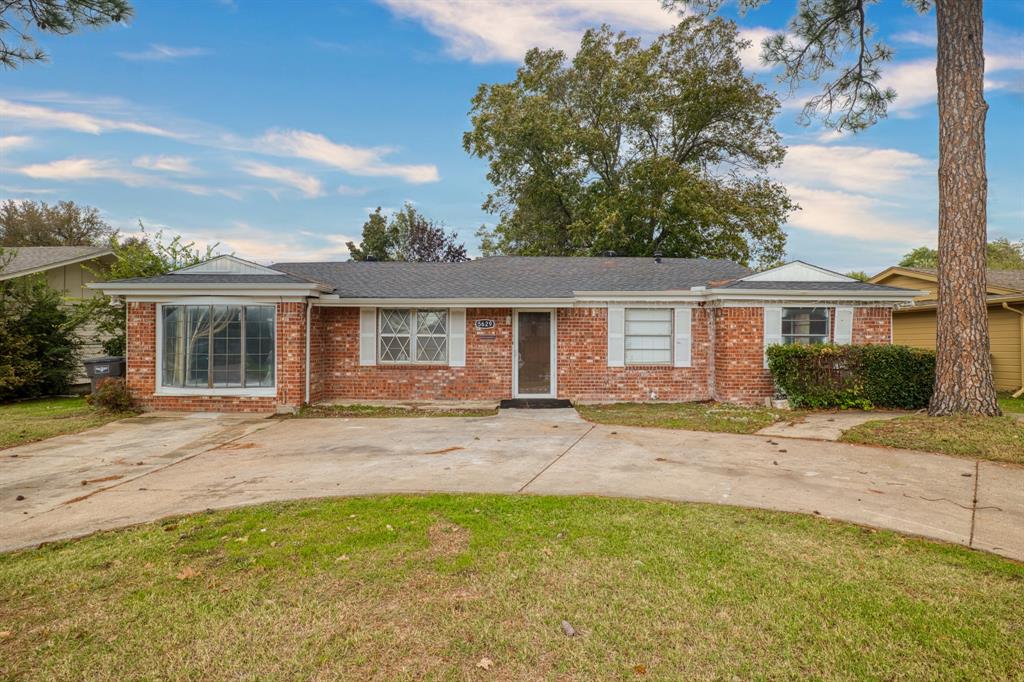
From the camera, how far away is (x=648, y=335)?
39.3ft

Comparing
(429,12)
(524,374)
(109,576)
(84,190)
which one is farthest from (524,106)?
(109,576)

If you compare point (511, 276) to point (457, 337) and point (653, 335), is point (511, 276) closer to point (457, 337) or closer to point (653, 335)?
point (457, 337)

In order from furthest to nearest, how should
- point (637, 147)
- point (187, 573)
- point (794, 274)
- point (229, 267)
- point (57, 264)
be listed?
point (637, 147)
point (57, 264)
point (794, 274)
point (229, 267)
point (187, 573)

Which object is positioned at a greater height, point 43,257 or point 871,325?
point 43,257

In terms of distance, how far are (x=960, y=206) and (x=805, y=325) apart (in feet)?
11.1

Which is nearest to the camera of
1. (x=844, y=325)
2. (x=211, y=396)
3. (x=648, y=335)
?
(x=211, y=396)

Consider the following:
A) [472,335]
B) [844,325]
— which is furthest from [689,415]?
[472,335]

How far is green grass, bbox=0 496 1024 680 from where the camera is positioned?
8.05 ft

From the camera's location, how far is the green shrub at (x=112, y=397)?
10.2 meters

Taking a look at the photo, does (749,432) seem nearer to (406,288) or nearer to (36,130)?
(406,288)

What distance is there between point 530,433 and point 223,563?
17.5 ft

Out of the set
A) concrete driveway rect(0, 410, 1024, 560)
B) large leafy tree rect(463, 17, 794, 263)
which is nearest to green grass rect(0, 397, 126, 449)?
concrete driveway rect(0, 410, 1024, 560)

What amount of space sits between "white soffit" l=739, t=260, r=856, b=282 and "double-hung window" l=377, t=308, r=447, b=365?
6932 mm

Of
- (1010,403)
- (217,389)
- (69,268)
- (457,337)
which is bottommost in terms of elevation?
(1010,403)
